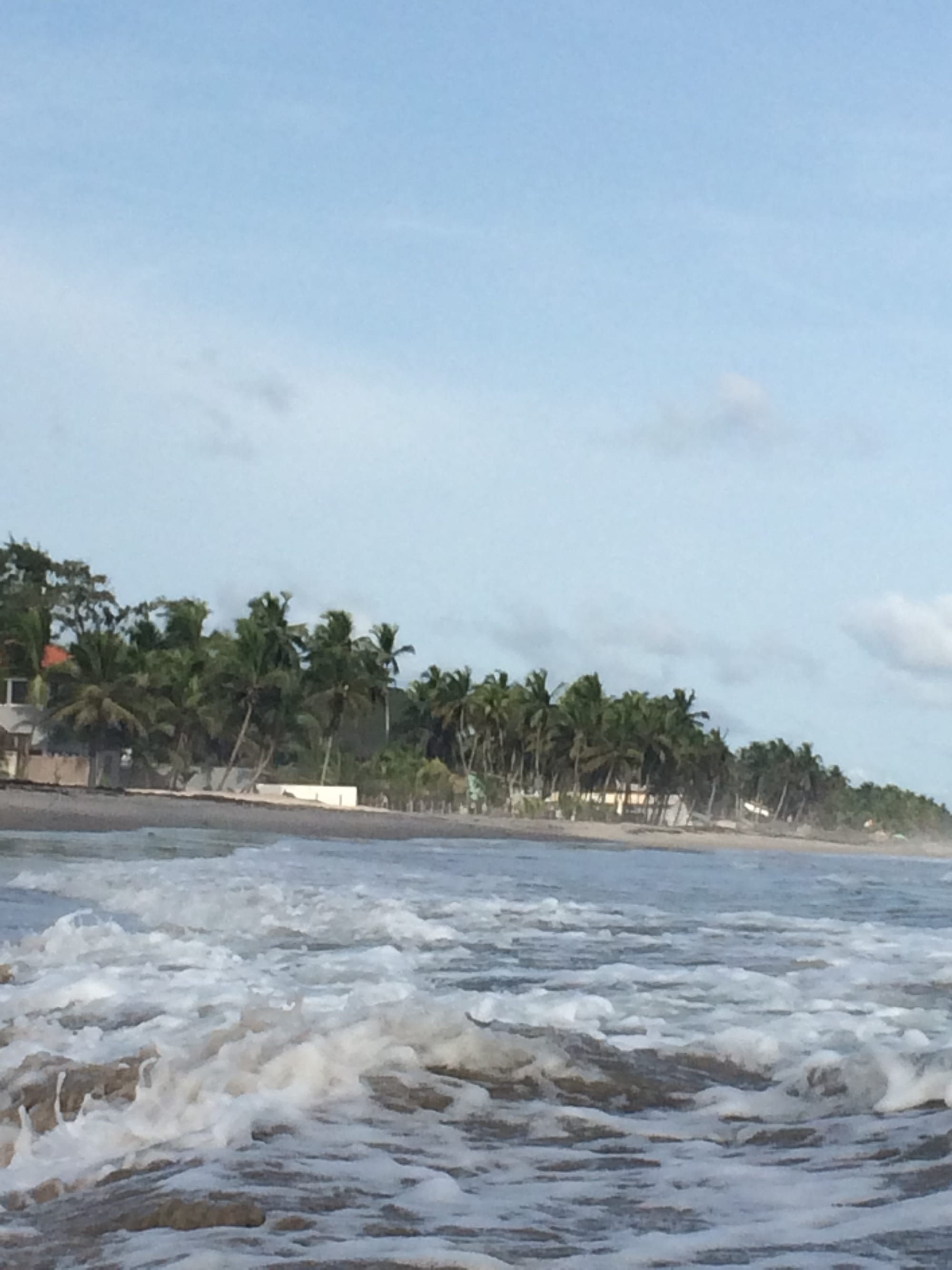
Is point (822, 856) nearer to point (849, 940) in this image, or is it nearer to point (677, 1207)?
point (849, 940)

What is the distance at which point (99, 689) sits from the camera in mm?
51000

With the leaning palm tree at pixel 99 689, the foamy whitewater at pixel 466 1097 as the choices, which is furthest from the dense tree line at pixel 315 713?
the foamy whitewater at pixel 466 1097

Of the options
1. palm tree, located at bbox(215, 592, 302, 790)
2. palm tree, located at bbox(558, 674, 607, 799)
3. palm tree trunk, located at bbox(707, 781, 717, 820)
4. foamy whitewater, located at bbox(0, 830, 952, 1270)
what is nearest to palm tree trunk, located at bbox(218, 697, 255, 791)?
palm tree, located at bbox(215, 592, 302, 790)

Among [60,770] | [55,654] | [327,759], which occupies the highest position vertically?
[55,654]

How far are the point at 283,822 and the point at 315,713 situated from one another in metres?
16.7

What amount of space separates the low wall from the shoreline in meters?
1.53

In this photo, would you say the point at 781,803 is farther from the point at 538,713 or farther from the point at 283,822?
the point at 283,822

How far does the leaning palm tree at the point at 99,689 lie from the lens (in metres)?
51.0

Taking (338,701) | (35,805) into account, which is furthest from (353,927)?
(338,701)


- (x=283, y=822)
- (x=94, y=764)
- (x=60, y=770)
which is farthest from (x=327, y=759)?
(x=283, y=822)

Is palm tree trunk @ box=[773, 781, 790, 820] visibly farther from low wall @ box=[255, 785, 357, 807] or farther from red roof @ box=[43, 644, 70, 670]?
red roof @ box=[43, 644, 70, 670]

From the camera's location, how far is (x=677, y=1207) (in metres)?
4.04

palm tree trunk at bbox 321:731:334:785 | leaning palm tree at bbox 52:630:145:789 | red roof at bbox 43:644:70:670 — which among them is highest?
red roof at bbox 43:644:70:670

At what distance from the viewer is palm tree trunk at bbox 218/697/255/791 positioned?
5675 centimetres
